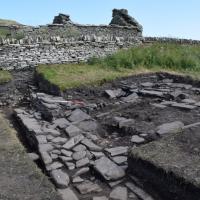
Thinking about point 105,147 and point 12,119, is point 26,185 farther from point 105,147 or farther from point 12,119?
point 12,119

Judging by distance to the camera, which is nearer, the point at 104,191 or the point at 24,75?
the point at 104,191

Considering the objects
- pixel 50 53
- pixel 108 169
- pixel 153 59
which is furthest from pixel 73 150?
pixel 153 59

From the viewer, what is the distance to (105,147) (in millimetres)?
8461

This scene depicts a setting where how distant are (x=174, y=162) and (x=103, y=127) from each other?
3.40 metres

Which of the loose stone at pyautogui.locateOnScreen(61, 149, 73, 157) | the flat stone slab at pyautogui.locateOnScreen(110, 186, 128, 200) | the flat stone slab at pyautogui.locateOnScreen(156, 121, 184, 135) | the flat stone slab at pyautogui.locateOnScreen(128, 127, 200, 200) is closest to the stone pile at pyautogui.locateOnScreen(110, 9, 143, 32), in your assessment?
the flat stone slab at pyautogui.locateOnScreen(156, 121, 184, 135)

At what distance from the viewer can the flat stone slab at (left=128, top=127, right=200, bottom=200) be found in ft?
19.7

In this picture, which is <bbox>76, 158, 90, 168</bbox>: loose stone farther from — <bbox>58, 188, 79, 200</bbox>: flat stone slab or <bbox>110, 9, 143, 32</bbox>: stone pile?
<bbox>110, 9, 143, 32</bbox>: stone pile

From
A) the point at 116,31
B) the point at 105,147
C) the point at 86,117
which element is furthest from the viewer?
the point at 116,31

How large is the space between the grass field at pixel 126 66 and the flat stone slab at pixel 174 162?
5384 millimetres

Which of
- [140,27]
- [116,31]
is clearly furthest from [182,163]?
[140,27]

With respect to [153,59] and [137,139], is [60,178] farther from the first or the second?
[153,59]

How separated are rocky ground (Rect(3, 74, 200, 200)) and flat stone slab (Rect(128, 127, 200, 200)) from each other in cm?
27

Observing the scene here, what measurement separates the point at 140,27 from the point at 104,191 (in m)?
18.2

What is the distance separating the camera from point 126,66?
14836 millimetres
